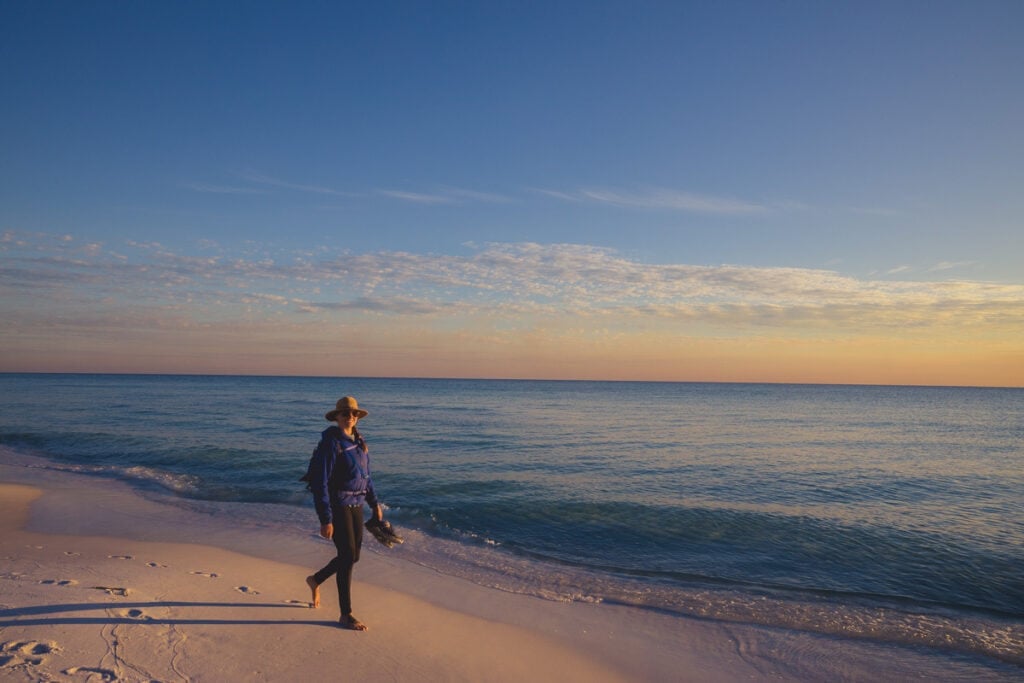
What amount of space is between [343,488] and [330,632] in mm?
1603

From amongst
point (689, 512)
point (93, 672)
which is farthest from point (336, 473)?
point (689, 512)

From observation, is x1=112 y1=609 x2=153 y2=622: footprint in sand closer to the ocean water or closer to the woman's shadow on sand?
the woman's shadow on sand

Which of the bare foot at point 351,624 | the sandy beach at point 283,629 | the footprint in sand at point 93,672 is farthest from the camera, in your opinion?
the bare foot at point 351,624

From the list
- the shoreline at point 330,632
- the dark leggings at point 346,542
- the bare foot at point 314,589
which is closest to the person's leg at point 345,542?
the dark leggings at point 346,542

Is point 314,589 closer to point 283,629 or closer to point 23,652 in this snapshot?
point 283,629

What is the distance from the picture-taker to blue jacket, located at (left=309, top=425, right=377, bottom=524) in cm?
568

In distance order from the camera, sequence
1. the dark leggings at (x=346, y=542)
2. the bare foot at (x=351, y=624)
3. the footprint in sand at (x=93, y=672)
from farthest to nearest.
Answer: the bare foot at (x=351, y=624)
the dark leggings at (x=346, y=542)
the footprint in sand at (x=93, y=672)

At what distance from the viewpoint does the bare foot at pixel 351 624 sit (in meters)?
6.16

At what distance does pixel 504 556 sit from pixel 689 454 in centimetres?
1466

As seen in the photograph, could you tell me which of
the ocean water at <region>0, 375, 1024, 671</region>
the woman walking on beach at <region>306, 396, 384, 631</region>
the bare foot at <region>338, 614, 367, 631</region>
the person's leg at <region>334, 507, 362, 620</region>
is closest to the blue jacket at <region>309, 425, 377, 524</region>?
the woman walking on beach at <region>306, 396, 384, 631</region>

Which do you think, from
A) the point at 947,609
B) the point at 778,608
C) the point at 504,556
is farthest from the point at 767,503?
the point at 504,556

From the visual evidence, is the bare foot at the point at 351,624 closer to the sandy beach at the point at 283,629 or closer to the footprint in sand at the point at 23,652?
the sandy beach at the point at 283,629

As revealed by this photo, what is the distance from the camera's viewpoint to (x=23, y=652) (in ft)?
16.3

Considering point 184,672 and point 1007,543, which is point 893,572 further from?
point 184,672
